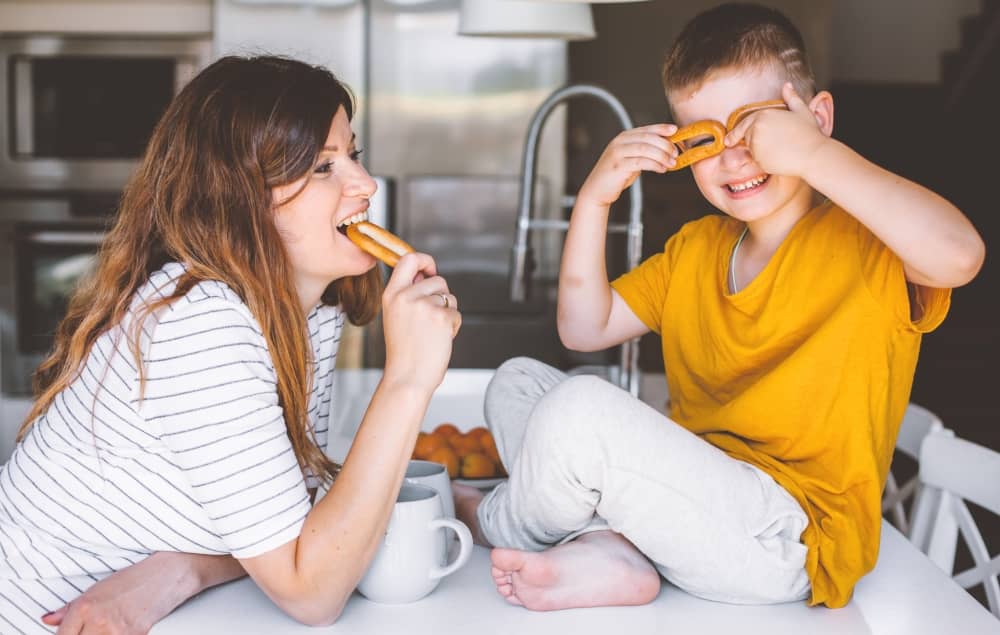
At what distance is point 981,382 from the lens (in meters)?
3.72

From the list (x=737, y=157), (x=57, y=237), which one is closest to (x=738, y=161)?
(x=737, y=157)

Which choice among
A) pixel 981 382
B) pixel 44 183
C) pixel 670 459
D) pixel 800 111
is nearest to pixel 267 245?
pixel 670 459

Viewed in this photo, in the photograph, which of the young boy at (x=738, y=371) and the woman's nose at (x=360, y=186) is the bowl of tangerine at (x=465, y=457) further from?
the woman's nose at (x=360, y=186)

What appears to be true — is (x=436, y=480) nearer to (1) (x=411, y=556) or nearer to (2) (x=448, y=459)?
(1) (x=411, y=556)

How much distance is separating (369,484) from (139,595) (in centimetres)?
22

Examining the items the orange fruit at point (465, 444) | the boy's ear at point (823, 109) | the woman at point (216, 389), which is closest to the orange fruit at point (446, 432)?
the orange fruit at point (465, 444)

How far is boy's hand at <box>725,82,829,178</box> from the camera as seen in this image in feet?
3.25

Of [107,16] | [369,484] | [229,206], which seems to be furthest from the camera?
[107,16]

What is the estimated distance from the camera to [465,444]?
52.0 inches

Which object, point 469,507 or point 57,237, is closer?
point 469,507

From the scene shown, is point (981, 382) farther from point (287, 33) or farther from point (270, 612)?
point (270, 612)

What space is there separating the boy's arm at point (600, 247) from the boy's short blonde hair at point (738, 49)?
83 millimetres

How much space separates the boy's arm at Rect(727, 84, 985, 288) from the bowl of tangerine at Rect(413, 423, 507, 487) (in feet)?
1.68

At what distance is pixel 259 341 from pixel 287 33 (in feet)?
8.07
